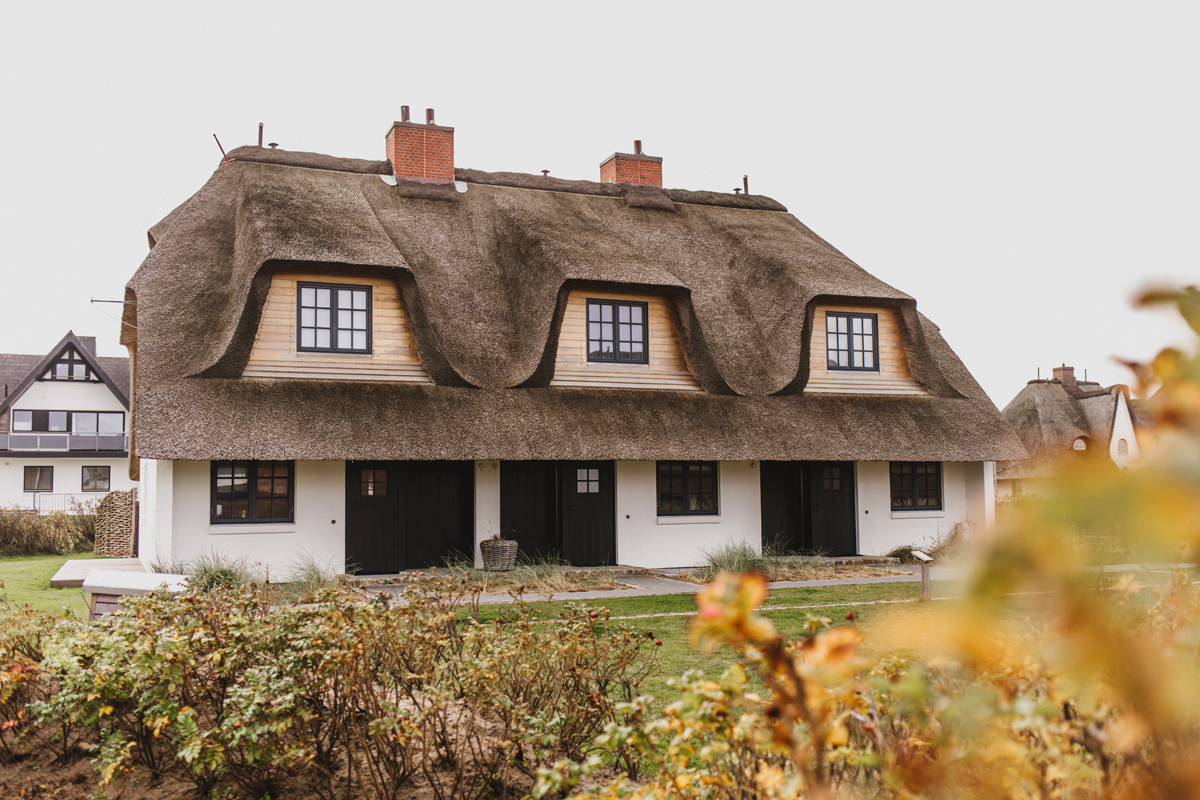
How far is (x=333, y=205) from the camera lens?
58.0 feet

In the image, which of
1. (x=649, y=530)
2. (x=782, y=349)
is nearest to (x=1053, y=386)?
(x=782, y=349)

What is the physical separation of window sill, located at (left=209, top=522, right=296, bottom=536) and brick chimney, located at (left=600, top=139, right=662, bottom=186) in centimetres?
1170

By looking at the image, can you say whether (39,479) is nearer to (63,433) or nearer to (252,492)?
(63,433)

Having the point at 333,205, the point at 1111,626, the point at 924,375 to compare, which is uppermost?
the point at 333,205

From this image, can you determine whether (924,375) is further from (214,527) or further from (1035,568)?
(1035,568)

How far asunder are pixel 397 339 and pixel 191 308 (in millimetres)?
3655

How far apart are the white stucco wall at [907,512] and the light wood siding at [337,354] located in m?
9.56

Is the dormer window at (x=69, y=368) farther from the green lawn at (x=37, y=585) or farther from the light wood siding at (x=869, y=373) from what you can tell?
the light wood siding at (x=869, y=373)

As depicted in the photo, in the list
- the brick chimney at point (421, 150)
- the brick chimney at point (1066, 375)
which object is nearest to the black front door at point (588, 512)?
the brick chimney at point (421, 150)

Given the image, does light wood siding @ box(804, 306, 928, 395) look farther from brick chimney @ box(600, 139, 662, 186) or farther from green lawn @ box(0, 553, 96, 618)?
green lawn @ box(0, 553, 96, 618)

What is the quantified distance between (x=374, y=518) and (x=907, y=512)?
36.6 feet

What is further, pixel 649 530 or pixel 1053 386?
pixel 1053 386

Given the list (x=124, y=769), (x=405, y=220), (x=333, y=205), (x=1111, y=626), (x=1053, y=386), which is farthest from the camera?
(x=1053, y=386)

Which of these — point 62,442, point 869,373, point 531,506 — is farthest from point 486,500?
point 62,442
